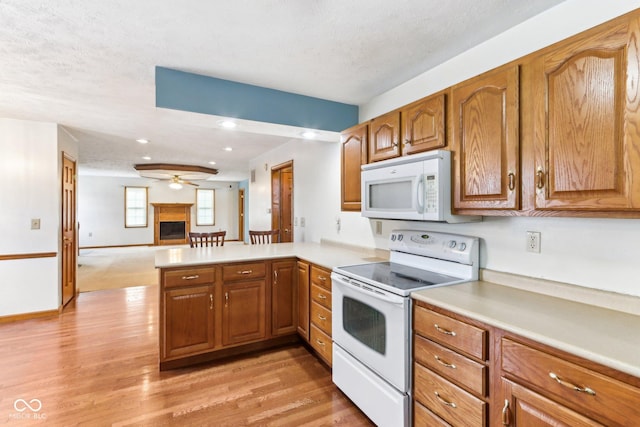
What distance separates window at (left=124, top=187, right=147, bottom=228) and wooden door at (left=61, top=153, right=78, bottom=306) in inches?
228

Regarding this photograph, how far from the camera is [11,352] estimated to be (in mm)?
2766

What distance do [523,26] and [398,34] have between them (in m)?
0.69

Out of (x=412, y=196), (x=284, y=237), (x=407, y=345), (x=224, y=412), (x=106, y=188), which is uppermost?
(x=106, y=188)

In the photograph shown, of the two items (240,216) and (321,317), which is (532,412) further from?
(240,216)

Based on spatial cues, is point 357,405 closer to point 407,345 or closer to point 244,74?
point 407,345

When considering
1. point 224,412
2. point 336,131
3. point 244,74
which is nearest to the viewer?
point 224,412

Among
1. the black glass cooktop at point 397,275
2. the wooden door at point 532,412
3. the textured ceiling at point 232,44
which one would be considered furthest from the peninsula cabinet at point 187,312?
the wooden door at point 532,412

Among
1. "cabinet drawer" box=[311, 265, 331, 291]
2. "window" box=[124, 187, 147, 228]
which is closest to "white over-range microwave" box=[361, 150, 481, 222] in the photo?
"cabinet drawer" box=[311, 265, 331, 291]

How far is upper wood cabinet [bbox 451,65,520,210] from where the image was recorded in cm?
147

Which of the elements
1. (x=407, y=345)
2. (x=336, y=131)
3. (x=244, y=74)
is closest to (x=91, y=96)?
(x=244, y=74)

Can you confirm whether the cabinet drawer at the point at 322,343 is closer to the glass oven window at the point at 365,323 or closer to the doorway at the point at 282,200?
the glass oven window at the point at 365,323

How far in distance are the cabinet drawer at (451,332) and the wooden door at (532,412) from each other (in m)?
0.15

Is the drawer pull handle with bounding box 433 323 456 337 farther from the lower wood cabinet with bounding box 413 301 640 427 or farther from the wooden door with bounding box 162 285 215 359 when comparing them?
the wooden door with bounding box 162 285 215 359

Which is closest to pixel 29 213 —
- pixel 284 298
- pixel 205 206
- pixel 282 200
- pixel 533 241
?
pixel 282 200
